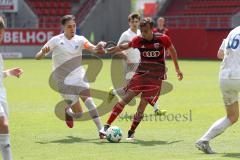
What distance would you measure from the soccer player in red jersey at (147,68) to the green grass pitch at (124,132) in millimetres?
576

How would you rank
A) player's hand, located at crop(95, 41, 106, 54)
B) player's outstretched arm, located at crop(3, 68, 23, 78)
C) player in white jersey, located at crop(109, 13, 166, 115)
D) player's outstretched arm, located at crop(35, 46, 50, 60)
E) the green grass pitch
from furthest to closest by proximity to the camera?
1. player in white jersey, located at crop(109, 13, 166, 115)
2. player's outstretched arm, located at crop(35, 46, 50, 60)
3. player's hand, located at crop(95, 41, 106, 54)
4. the green grass pitch
5. player's outstretched arm, located at crop(3, 68, 23, 78)

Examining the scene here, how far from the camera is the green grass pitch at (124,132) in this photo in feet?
35.5

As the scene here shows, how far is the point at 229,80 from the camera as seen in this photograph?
34.6 ft

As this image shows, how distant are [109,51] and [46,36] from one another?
3089 centimetres

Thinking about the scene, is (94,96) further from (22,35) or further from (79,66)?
(22,35)

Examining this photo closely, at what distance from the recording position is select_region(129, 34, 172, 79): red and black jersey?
12297 millimetres

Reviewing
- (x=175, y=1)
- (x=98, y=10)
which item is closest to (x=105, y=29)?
(x=98, y=10)

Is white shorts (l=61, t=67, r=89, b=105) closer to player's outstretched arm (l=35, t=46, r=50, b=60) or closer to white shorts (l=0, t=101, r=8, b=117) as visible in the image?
player's outstretched arm (l=35, t=46, r=50, b=60)

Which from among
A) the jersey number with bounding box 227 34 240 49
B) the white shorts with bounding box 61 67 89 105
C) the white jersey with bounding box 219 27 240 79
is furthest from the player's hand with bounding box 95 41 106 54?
the jersey number with bounding box 227 34 240 49

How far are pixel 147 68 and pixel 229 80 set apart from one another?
2.34 meters

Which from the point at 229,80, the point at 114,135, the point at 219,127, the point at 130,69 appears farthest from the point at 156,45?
the point at 130,69

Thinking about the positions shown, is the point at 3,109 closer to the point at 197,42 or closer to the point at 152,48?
the point at 152,48

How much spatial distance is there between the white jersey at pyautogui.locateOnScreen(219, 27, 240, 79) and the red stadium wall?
101ft

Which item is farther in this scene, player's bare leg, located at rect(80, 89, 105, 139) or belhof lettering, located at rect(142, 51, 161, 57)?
player's bare leg, located at rect(80, 89, 105, 139)
